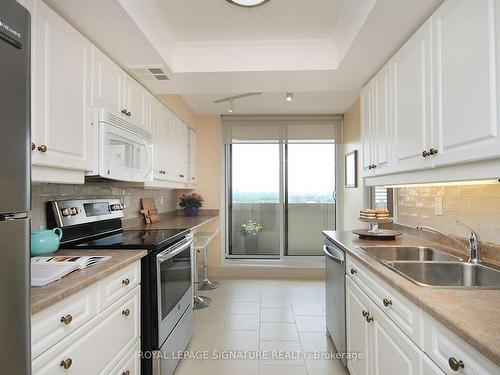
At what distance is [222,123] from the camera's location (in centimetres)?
464

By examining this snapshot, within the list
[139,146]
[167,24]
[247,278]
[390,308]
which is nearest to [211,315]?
[247,278]

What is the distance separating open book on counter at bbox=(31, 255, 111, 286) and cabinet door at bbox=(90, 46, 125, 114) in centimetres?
95

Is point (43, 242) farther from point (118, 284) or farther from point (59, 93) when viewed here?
point (59, 93)

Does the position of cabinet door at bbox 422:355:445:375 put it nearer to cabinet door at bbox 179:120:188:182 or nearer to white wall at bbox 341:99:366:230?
white wall at bbox 341:99:366:230

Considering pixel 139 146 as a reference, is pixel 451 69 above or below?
above

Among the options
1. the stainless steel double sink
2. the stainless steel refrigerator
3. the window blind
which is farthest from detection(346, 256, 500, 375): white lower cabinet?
the window blind

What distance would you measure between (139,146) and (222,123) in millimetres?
2429

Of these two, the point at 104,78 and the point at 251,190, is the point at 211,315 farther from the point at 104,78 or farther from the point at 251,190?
the point at 104,78

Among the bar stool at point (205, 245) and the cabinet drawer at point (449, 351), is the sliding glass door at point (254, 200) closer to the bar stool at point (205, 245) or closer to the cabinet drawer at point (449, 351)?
the bar stool at point (205, 245)

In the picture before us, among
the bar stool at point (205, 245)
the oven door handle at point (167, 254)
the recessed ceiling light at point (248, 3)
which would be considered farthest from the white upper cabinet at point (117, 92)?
the bar stool at point (205, 245)

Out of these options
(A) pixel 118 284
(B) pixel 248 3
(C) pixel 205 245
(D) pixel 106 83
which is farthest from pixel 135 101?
(C) pixel 205 245

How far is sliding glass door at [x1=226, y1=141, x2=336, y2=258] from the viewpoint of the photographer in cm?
466

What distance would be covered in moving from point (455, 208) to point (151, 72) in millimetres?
2457

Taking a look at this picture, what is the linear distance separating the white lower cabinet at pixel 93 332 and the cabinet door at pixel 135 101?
1256 mm
